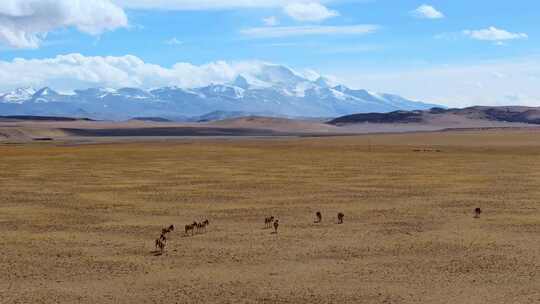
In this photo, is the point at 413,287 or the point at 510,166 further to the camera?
the point at 510,166

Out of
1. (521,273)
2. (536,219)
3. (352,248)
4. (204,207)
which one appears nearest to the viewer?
(521,273)

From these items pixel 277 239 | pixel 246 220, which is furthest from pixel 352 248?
pixel 246 220

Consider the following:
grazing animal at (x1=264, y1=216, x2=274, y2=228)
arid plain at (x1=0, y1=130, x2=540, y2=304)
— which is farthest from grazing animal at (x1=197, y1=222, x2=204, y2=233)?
grazing animal at (x1=264, y1=216, x2=274, y2=228)

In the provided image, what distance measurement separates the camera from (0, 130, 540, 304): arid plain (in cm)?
1570

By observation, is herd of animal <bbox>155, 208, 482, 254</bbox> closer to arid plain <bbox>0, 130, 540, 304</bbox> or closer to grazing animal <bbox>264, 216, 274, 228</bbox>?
grazing animal <bbox>264, 216, 274, 228</bbox>

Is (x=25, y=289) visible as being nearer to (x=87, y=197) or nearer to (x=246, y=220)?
(x=246, y=220)

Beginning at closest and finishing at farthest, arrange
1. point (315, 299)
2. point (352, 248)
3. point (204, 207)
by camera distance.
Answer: point (315, 299), point (352, 248), point (204, 207)

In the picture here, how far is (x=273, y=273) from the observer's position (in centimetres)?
1714

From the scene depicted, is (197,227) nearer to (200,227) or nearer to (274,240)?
(200,227)

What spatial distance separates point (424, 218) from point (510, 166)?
2430 centimetres

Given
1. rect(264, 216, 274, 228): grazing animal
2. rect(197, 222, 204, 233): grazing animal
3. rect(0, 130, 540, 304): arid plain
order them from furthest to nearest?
rect(264, 216, 274, 228): grazing animal
rect(197, 222, 204, 233): grazing animal
rect(0, 130, 540, 304): arid plain

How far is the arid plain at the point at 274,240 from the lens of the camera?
15.7 meters

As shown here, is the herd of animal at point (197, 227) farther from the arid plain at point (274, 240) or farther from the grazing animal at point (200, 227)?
the arid plain at point (274, 240)

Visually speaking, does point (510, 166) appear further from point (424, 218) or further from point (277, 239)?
point (277, 239)
